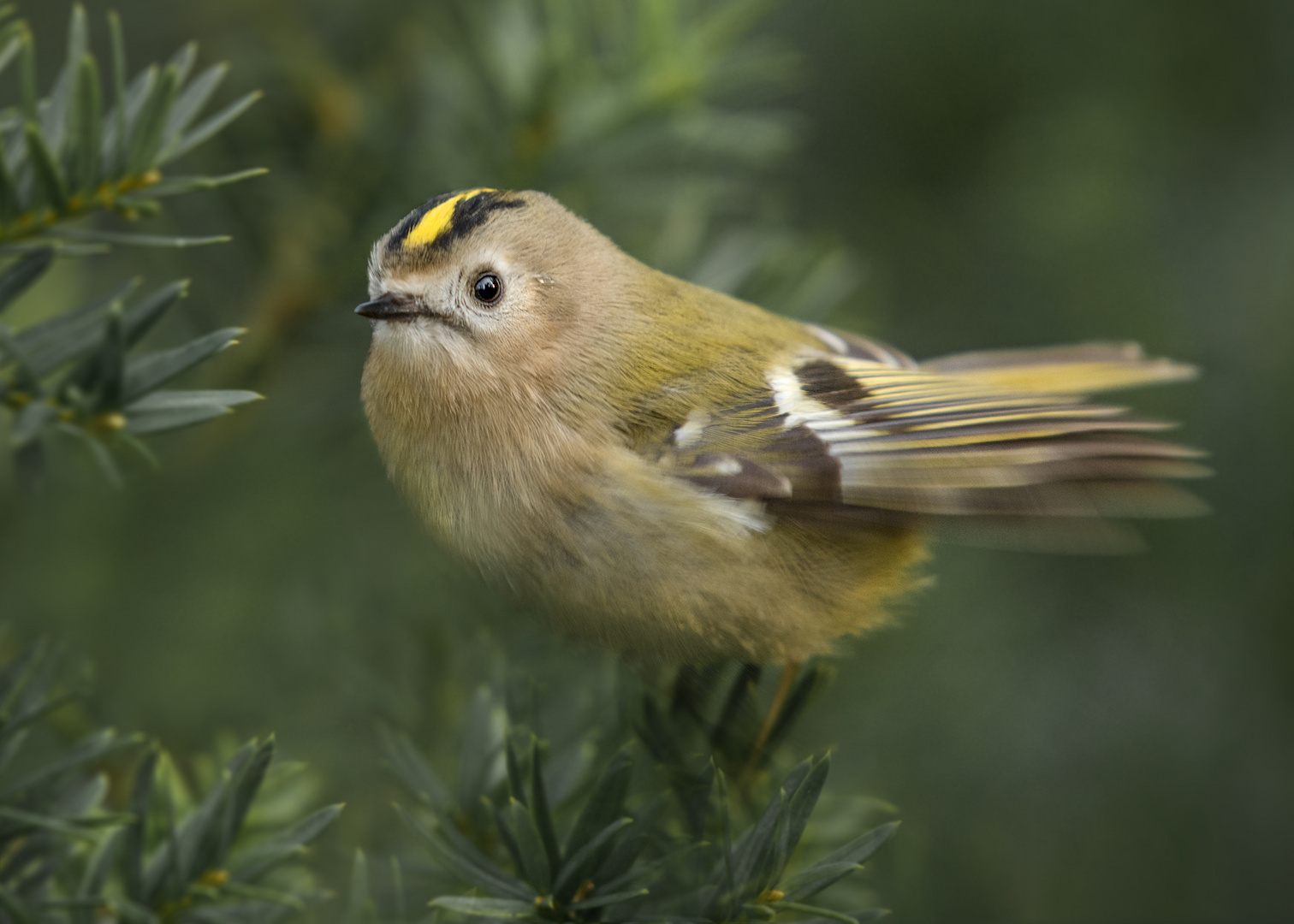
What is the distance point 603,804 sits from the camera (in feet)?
2.35

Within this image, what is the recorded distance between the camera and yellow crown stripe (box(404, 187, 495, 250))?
1.14 meters

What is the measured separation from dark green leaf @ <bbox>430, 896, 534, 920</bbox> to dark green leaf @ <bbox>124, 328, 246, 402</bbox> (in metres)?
0.36

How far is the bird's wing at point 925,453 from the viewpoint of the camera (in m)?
0.95

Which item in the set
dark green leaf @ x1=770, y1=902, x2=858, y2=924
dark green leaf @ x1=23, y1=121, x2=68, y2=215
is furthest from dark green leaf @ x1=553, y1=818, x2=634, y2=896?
dark green leaf @ x1=23, y1=121, x2=68, y2=215

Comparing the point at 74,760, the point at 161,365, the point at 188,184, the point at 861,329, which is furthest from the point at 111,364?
the point at 861,329

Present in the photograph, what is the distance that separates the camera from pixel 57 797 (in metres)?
0.76

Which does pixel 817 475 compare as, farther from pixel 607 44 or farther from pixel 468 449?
pixel 607 44

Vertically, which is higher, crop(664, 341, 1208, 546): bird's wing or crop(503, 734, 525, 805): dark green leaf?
crop(664, 341, 1208, 546): bird's wing

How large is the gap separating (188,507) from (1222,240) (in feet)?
4.19

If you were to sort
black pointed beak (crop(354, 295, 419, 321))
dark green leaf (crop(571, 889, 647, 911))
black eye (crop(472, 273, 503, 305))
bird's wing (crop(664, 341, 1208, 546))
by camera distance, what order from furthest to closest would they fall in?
black eye (crop(472, 273, 503, 305)), black pointed beak (crop(354, 295, 419, 321)), bird's wing (crop(664, 341, 1208, 546)), dark green leaf (crop(571, 889, 647, 911))

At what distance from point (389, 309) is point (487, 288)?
153mm

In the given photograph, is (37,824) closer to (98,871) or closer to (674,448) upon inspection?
(98,871)

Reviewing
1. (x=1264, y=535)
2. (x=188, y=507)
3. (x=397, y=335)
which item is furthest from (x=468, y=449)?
(x=1264, y=535)

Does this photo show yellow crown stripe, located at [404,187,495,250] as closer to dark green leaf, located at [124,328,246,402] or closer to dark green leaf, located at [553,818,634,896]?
dark green leaf, located at [124,328,246,402]
